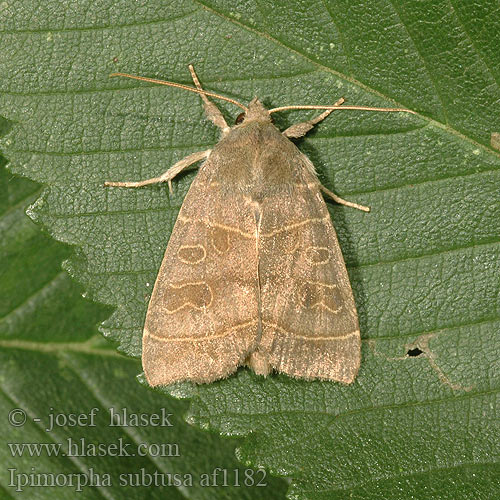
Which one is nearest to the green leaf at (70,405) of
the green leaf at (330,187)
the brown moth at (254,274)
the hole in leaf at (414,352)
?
the green leaf at (330,187)

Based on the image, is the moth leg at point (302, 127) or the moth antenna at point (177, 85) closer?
the moth antenna at point (177, 85)

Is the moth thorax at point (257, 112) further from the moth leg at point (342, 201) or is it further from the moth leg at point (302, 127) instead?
the moth leg at point (342, 201)

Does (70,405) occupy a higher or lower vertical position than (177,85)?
lower

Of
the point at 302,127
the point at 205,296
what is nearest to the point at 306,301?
the point at 205,296

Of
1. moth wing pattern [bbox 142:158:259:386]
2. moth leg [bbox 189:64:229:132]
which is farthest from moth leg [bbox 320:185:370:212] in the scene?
moth leg [bbox 189:64:229:132]

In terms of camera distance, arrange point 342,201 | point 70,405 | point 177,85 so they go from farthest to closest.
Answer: point 70,405 < point 342,201 < point 177,85

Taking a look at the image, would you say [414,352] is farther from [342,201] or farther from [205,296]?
[205,296]
